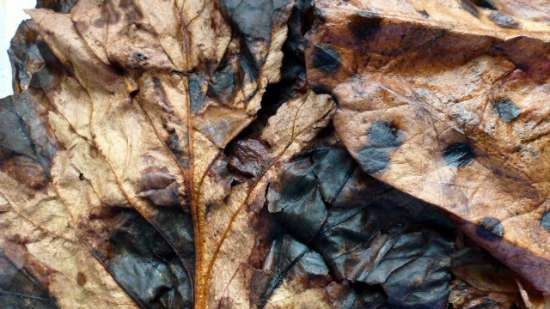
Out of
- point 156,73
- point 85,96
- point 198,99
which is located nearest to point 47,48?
point 85,96

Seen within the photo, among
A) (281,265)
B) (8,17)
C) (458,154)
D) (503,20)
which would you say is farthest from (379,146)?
(8,17)

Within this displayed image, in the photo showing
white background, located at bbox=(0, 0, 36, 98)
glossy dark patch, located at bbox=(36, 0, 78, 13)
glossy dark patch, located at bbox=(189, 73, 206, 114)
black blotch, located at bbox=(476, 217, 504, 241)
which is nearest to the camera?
black blotch, located at bbox=(476, 217, 504, 241)

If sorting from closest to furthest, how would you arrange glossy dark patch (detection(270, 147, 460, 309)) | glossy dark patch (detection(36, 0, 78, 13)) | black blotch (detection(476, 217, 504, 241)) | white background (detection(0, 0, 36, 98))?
black blotch (detection(476, 217, 504, 241))
glossy dark patch (detection(270, 147, 460, 309))
glossy dark patch (detection(36, 0, 78, 13))
white background (detection(0, 0, 36, 98))

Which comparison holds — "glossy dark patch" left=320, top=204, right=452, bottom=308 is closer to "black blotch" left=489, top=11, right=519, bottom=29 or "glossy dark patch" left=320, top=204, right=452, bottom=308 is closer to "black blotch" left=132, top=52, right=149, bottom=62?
"black blotch" left=489, top=11, right=519, bottom=29

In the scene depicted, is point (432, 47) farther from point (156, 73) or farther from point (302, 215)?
point (156, 73)

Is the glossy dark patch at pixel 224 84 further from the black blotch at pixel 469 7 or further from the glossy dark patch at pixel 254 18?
the black blotch at pixel 469 7

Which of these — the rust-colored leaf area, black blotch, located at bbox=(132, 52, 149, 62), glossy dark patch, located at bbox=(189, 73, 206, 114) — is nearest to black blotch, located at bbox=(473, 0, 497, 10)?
the rust-colored leaf area

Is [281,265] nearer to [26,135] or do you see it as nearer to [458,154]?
[458,154]

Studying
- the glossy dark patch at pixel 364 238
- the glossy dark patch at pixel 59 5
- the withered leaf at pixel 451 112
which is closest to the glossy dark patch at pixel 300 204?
the glossy dark patch at pixel 364 238
